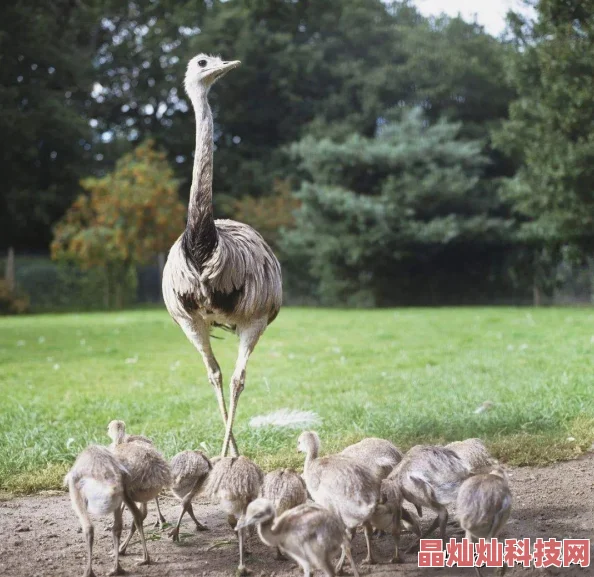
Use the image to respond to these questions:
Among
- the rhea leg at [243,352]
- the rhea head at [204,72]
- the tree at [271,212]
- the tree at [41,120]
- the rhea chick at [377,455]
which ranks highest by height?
the tree at [41,120]

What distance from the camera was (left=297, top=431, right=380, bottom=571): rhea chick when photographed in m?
4.23

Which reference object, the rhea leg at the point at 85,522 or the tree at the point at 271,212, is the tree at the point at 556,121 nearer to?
the tree at the point at 271,212

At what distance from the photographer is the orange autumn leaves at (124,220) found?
30234 millimetres

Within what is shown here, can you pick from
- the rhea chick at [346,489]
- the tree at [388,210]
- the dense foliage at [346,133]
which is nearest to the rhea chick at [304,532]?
the rhea chick at [346,489]

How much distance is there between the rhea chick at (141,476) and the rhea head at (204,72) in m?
2.83

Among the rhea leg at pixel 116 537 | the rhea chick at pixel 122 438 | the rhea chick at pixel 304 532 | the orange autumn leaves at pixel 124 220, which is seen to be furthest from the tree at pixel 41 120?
the rhea chick at pixel 304 532

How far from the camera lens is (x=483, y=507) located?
13.5 ft

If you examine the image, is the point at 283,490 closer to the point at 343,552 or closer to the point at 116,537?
the point at 343,552

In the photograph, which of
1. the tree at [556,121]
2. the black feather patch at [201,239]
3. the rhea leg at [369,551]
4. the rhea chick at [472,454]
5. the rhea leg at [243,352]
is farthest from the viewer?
the tree at [556,121]

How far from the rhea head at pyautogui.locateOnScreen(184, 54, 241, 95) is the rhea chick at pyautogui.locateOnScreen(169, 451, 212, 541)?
9.19 feet

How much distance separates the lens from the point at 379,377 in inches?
424

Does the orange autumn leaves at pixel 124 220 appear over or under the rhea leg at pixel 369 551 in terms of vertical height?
over

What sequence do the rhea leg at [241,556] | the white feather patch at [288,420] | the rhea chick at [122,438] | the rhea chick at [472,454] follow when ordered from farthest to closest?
the white feather patch at [288,420]
the rhea chick at [122,438]
the rhea chick at [472,454]
the rhea leg at [241,556]

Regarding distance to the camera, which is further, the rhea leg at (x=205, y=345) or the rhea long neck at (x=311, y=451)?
the rhea leg at (x=205, y=345)
